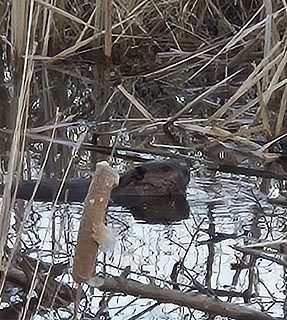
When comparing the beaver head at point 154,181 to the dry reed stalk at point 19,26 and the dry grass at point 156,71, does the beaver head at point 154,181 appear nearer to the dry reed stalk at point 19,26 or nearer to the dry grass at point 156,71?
the dry grass at point 156,71

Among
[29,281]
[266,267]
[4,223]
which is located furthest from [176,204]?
[4,223]

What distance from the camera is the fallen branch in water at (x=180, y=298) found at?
1.17m

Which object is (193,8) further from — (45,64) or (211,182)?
(211,182)

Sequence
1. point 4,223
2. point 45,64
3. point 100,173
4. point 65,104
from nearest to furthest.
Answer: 1. point 100,173
2. point 4,223
3. point 65,104
4. point 45,64

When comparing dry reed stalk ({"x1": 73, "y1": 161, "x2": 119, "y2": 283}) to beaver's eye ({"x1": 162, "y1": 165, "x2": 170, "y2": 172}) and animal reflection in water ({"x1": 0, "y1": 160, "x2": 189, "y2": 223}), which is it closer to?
animal reflection in water ({"x1": 0, "y1": 160, "x2": 189, "y2": 223})

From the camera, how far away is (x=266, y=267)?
4.42 feet

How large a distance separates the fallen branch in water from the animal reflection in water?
15.4 inches

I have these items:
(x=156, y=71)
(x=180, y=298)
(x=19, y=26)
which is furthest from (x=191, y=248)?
(x=156, y=71)

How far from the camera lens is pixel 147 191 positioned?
1757 millimetres

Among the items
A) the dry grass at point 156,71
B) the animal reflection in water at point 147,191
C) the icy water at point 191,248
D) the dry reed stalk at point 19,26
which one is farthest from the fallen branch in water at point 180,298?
the dry reed stalk at point 19,26

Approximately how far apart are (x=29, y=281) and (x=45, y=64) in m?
1.56

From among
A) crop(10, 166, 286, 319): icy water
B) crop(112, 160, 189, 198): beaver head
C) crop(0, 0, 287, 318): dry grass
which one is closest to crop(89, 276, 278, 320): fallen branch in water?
crop(10, 166, 286, 319): icy water

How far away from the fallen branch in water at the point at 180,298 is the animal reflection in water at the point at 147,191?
391mm

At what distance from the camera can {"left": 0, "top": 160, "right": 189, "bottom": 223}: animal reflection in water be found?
1.63 m
